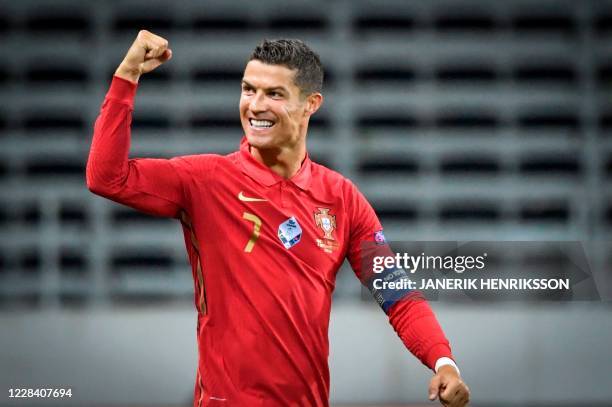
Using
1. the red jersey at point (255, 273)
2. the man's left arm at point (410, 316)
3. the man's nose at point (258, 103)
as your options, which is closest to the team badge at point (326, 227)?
the red jersey at point (255, 273)

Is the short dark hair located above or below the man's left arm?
above

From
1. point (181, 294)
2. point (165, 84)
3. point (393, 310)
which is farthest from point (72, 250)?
point (393, 310)

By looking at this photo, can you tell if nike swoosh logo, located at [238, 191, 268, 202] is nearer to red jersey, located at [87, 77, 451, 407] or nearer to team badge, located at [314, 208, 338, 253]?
red jersey, located at [87, 77, 451, 407]

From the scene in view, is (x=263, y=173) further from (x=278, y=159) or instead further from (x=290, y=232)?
(x=290, y=232)

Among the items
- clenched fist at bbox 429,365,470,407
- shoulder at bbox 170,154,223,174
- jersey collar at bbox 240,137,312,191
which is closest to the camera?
clenched fist at bbox 429,365,470,407

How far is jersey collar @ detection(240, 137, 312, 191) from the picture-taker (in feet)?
9.69

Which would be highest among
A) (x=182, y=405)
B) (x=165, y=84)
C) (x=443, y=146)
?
(x=165, y=84)

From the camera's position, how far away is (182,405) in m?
7.00

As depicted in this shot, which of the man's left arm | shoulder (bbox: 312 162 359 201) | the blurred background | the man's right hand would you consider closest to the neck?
shoulder (bbox: 312 162 359 201)

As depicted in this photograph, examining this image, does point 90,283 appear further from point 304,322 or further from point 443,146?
point 304,322

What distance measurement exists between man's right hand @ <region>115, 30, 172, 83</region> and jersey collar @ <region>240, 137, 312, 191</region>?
473mm

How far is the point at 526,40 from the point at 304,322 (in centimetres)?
787

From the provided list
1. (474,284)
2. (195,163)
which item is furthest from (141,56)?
(474,284)

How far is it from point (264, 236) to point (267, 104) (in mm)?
407
